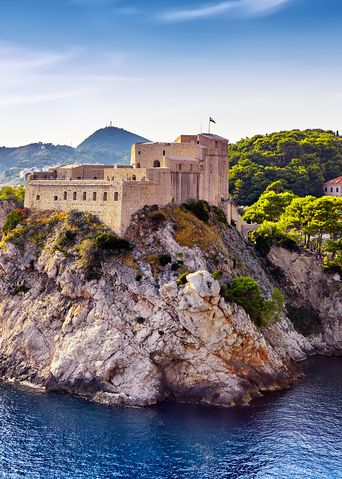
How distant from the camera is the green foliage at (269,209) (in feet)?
313

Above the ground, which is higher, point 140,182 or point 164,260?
point 140,182

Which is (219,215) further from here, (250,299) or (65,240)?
(65,240)

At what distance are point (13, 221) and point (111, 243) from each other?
1618cm

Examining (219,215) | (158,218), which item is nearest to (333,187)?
(219,215)

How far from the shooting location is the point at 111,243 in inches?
2699

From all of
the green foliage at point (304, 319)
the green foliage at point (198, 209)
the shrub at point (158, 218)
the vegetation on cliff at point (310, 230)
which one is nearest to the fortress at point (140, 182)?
the green foliage at point (198, 209)

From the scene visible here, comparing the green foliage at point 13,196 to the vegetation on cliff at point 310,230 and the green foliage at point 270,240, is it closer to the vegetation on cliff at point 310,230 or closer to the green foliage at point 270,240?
the vegetation on cliff at point 310,230

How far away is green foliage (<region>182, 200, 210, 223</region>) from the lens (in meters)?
73.4

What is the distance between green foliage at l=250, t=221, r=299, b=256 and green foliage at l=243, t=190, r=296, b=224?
8.40 metres

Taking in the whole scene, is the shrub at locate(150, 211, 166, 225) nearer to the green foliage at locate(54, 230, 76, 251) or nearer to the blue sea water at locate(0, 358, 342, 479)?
the green foliage at locate(54, 230, 76, 251)

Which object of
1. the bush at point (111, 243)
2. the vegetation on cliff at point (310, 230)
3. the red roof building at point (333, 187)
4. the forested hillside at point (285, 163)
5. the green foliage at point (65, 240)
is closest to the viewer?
the bush at point (111, 243)

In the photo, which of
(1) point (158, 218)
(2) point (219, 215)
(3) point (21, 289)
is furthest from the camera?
(2) point (219, 215)

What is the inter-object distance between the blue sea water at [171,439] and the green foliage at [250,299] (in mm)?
8700

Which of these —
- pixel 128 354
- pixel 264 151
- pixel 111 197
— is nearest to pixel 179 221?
pixel 111 197
